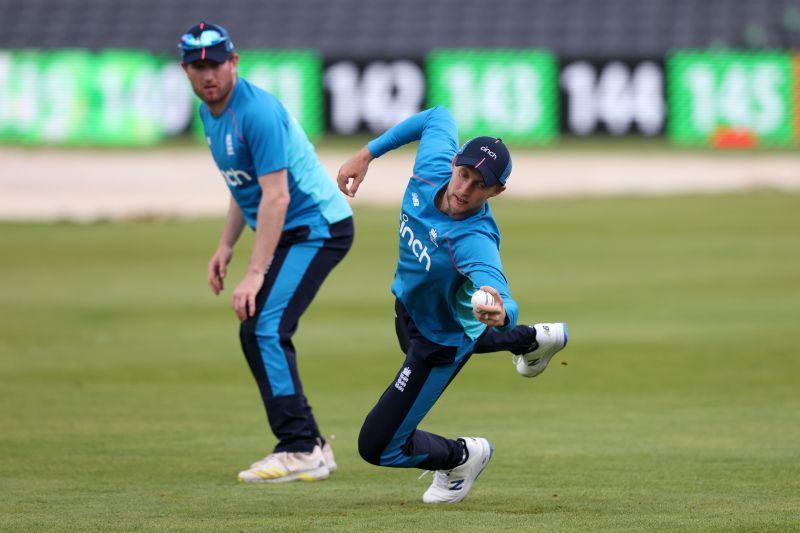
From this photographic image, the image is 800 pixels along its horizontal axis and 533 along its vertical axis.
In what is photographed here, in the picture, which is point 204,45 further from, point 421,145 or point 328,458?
point 328,458

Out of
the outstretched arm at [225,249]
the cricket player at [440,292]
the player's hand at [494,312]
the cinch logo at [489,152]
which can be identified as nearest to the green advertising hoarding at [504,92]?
the outstretched arm at [225,249]

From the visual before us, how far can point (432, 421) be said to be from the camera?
9539 mm

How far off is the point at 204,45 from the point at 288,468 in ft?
7.63

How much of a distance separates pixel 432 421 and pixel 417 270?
3071 millimetres

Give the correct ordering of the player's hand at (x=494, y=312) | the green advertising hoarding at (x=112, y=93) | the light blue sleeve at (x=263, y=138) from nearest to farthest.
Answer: the player's hand at (x=494, y=312) < the light blue sleeve at (x=263, y=138) < the green advertising hoarding at (x=112, y=93)

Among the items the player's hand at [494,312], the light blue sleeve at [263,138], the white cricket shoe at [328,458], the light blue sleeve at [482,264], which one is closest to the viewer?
the player's hand at [494,312]

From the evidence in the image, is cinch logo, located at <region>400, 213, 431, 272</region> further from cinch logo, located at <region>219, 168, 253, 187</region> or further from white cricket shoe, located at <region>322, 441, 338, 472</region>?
white cricket shoe, located at <region>322, 441, 338, 472</region>

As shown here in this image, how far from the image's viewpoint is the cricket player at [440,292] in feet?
20.7

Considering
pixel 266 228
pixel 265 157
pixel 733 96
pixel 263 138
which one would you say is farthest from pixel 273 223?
pixel 733 96

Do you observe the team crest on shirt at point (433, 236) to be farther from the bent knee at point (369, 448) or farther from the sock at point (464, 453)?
the sock at point (464, 453)

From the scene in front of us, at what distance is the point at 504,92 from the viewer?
103ft

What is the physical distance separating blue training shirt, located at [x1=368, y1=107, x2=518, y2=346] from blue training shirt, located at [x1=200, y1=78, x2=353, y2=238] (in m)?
0.97

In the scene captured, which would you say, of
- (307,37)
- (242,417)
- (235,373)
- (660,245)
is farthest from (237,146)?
(307,37)

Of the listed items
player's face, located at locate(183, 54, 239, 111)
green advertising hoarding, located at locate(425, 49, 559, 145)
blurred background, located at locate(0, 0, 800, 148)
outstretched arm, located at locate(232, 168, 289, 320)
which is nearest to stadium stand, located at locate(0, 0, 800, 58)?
blurred background, located at locate(0, 0, 800, 148)
